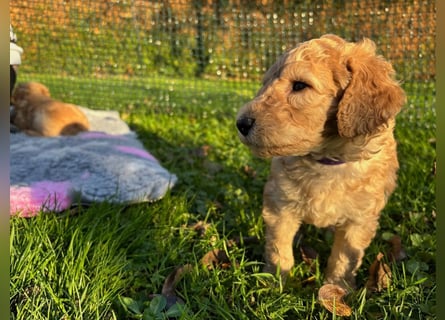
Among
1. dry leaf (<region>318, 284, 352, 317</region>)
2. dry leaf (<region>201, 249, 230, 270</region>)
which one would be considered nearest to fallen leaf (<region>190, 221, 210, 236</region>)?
dry leaf (<region>201, 249, 230, 270</region>)

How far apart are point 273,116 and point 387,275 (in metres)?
1.09

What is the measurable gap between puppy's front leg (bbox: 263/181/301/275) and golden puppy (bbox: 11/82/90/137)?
3082 millimetres

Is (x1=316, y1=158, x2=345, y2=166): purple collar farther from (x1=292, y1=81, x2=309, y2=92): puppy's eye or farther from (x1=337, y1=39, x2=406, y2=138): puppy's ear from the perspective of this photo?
(x1=292, y1=81, x2=309, y2=92): puppy's eye

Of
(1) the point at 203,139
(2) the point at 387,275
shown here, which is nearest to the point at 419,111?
(1) the point at 203,139

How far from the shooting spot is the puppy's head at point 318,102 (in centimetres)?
224

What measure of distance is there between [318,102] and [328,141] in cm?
22

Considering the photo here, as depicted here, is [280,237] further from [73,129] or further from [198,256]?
[73,129]

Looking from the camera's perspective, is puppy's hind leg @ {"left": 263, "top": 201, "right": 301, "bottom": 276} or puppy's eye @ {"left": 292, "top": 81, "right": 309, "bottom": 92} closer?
puppy's eye @ {"left": 292, "top": 81, "right": 309, "bottom": 92}

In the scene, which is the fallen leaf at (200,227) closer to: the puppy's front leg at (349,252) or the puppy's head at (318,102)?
the puppy's front leg at (349,252)

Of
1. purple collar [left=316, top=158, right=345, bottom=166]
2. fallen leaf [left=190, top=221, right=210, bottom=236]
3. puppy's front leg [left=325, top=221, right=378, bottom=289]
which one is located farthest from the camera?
fallen leaf [left=190, top=221, right=210, bottom=236]

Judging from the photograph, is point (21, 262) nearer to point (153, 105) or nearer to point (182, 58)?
point (153, 105)

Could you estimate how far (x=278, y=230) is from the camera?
8.87 ft

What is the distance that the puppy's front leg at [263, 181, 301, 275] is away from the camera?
2.69 metres

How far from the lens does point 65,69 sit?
6.52 meters
